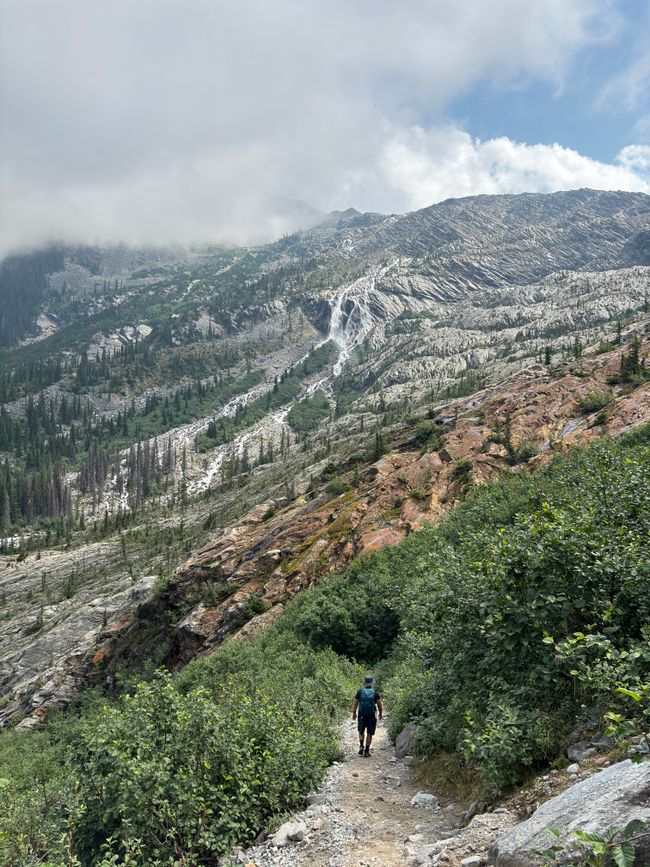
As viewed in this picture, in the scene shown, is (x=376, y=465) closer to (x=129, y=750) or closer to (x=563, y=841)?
(x=129, y=750)

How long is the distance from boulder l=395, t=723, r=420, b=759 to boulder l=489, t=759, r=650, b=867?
19.1 ft

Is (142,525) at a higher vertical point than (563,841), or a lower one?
lower

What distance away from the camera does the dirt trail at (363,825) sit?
26.1 feet

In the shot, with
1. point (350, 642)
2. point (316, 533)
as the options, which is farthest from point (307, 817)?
point (316, 533)

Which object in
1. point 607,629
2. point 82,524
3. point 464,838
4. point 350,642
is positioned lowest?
point 82,524

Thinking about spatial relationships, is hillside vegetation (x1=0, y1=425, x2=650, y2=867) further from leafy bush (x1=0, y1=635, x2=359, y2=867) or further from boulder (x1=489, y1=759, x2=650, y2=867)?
boulder (x1=489, y1=759, x2=650, y2=867)

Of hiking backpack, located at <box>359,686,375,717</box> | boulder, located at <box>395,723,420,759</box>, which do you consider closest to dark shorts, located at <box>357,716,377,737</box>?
hiking backpack, located at <box>359,686,375,717</box>

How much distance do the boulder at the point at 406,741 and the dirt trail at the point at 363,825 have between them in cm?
61

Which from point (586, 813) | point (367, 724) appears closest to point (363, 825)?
point (367, 724)

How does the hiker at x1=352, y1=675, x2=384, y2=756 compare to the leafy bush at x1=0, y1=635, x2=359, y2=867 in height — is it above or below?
below

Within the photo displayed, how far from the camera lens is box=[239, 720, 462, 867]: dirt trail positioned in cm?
794

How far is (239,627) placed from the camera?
32.1 meters

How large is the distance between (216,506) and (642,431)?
346 ft

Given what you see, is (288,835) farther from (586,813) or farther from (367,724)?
(586,813)
